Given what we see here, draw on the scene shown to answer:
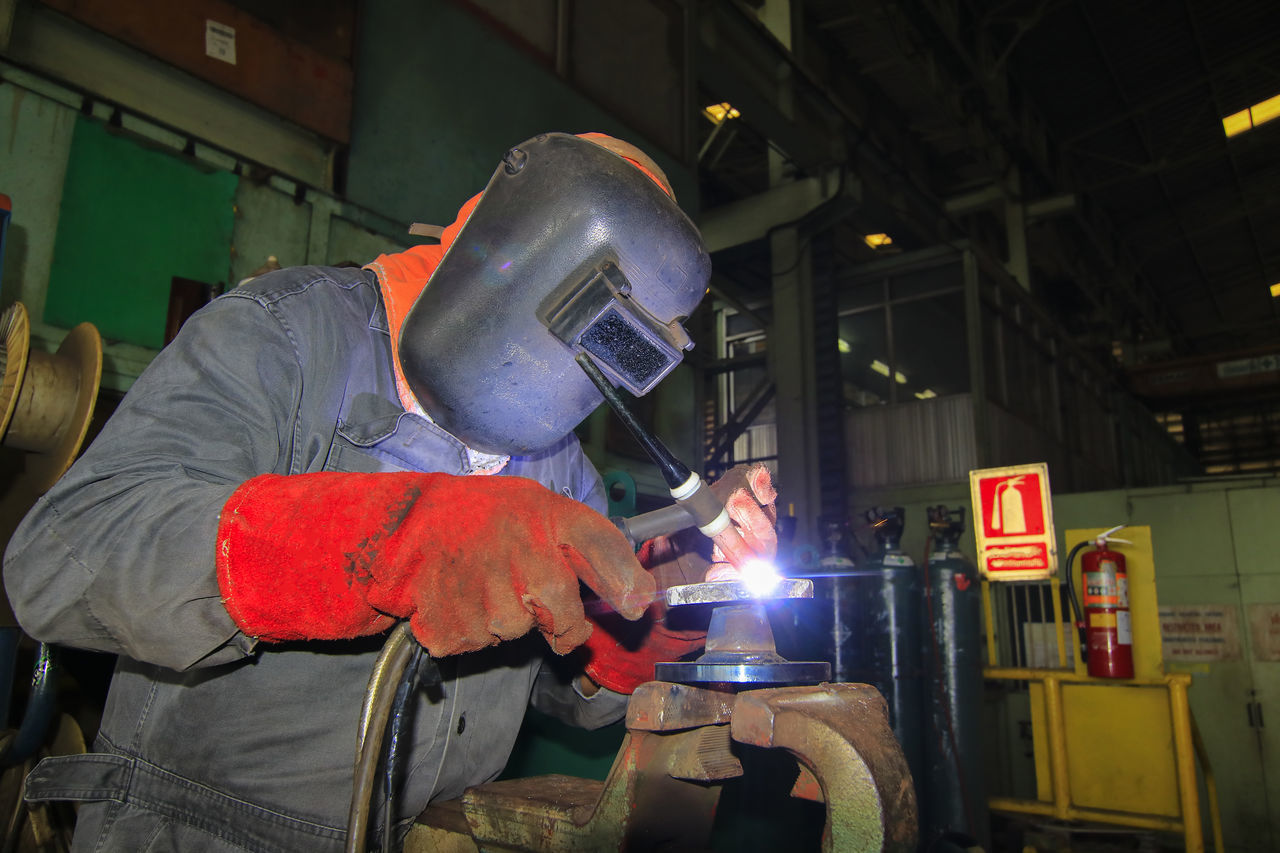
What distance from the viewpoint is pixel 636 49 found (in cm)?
514

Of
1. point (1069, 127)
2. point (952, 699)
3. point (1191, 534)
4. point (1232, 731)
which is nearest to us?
point (952, 699)

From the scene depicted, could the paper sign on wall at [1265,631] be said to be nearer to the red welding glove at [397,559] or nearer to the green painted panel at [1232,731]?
the green painted panel at [1232,731]

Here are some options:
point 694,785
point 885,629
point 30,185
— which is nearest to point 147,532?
point 694,785

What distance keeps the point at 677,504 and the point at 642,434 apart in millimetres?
126

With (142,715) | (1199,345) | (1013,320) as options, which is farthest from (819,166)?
(1199,345)

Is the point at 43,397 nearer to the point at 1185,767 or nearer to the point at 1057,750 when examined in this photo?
the point at 1057,750

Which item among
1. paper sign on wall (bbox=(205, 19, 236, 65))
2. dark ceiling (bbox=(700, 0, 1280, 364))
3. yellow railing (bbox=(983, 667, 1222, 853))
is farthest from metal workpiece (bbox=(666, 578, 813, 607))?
dark ceiling (bbox=(700, 0, 1280, 364))

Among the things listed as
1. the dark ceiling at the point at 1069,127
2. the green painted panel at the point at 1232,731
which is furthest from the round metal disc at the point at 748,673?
the green painted panel at the point at 1232,731

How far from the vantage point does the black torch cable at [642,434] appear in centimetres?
112

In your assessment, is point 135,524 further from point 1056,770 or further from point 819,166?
point 819,166

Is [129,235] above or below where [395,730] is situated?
above

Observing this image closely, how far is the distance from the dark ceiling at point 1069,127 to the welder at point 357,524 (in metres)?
5.92

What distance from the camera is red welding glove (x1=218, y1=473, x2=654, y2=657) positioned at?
80cm

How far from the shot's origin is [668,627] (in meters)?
1.40
